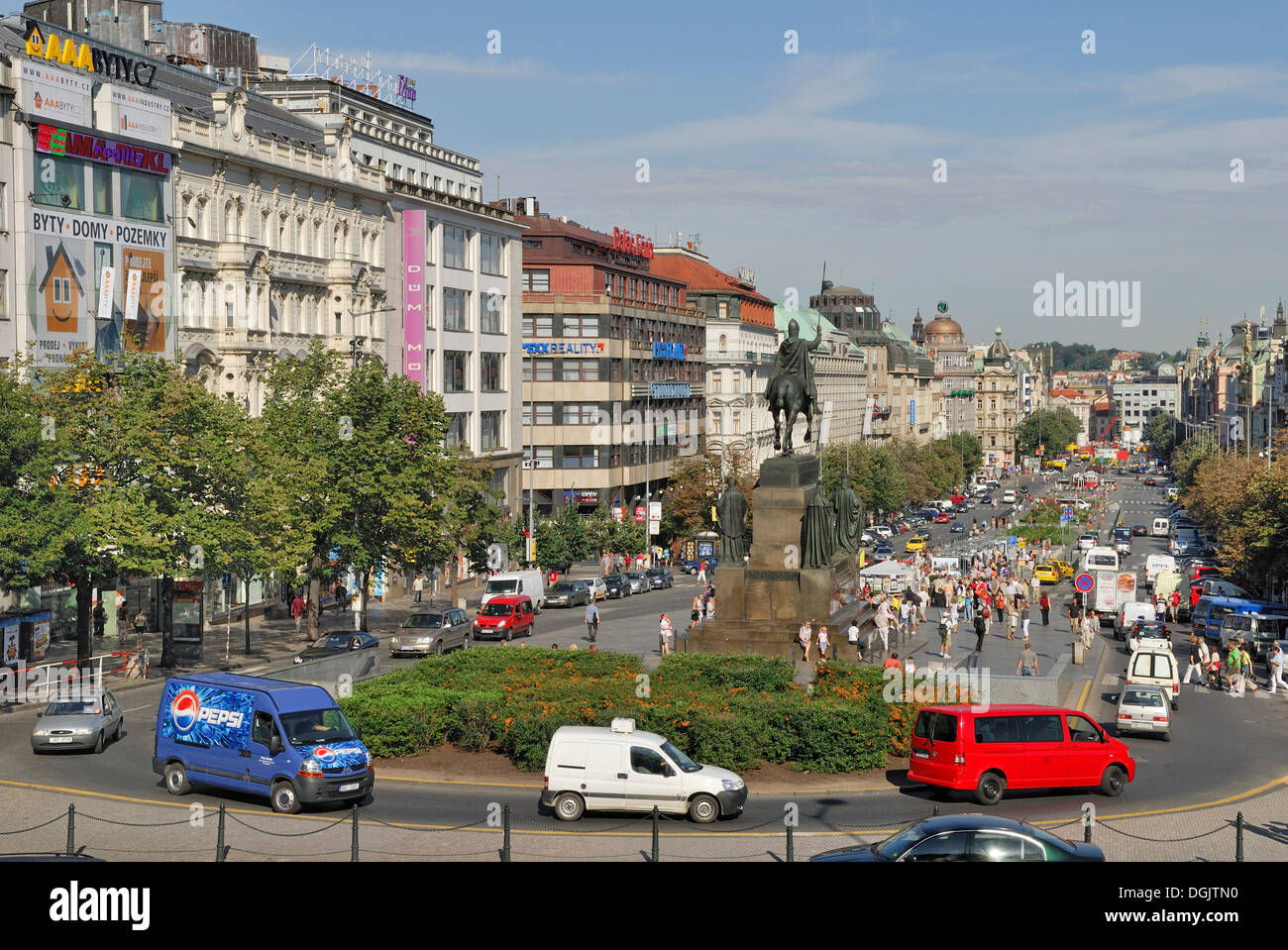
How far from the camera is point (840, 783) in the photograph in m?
28.7

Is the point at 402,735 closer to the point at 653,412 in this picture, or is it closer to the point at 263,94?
the point at 263,94

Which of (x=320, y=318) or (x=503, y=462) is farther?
(x=503, y=462)

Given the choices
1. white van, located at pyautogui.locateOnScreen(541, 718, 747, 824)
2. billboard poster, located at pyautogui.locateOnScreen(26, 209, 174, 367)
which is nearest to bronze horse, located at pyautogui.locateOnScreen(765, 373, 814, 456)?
billboard poster, located at pyautogui.locateOnScreen(26, 209, 174, 367)

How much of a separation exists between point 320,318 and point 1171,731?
45.0m

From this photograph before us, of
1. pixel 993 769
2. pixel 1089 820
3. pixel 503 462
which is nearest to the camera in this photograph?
pixel 1089 820

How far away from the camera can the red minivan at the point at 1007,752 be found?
87.7 ft

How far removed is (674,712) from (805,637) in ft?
38.6

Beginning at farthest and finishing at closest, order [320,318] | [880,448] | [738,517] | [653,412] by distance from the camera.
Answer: [880,448], [653,412], [320,318], [738,517]

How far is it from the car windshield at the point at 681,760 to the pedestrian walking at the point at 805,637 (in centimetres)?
1497

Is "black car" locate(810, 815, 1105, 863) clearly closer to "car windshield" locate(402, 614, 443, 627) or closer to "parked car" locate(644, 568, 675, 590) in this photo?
"car windshield" locate(402, 614, 443, 627)

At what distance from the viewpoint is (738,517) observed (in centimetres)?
4350

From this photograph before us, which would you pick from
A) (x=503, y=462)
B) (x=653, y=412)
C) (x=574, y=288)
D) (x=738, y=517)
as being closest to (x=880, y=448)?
(x=653, y=412)

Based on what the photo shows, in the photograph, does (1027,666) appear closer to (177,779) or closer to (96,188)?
(177,779)

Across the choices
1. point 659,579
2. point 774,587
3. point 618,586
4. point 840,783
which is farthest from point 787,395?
point 659,579
